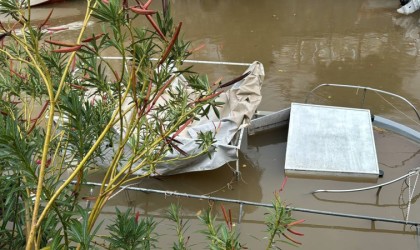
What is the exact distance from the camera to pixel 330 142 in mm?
5602

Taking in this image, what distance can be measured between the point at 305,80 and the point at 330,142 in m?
2.53

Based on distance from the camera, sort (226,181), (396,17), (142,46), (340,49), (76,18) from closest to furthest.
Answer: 1. (142,46)
2. (226,181)
3. (340,49)
4. (396,17)
5. (76,18)

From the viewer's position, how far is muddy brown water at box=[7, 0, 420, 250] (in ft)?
15.3

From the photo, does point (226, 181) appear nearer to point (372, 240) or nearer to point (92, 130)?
point (372, 240)

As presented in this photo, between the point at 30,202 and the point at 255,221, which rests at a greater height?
the point at 30,202

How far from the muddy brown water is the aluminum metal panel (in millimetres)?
208

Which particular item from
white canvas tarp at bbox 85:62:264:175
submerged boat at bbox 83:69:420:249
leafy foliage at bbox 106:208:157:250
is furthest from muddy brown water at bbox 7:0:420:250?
leafy foliage at bbox 106:208:157:250

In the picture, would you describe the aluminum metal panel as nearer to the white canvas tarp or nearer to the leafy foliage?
the white canvas tarp

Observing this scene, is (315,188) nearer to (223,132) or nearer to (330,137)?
(330,137)

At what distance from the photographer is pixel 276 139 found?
6.09 m

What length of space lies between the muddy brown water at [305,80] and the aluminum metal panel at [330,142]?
208 mm

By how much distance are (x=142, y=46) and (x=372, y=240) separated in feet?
12.4

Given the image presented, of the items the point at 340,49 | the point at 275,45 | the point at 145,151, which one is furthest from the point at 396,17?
the point at 145,151

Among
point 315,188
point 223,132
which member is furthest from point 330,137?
point 223,132
